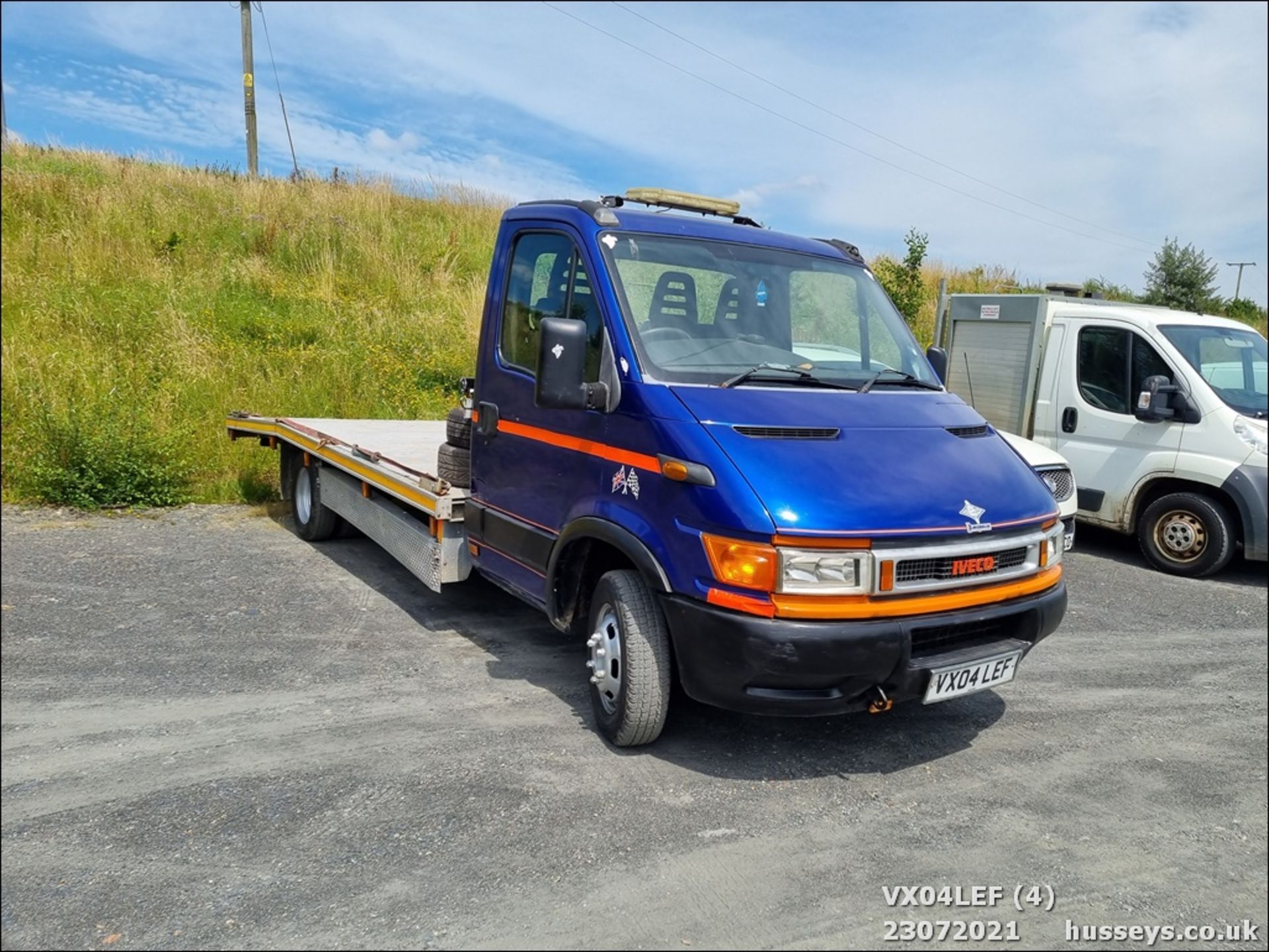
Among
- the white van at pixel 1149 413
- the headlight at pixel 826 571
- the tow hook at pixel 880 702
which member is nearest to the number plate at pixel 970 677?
the tow hook at pixel 880 702

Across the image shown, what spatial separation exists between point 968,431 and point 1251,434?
14.1 feet

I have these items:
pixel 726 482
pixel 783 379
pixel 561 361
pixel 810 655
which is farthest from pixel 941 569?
pixel 561 361

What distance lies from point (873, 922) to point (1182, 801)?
1648 mm

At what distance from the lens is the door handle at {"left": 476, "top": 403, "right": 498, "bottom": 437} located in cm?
482

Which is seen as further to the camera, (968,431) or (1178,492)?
(1178,492)

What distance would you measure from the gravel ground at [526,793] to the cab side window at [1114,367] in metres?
2.86

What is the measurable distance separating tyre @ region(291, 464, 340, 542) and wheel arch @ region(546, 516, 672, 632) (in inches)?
129

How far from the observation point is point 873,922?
2.85 meters

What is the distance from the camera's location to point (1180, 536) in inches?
292

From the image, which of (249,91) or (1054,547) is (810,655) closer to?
(1054,547)

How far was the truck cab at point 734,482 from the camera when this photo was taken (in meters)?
3.39

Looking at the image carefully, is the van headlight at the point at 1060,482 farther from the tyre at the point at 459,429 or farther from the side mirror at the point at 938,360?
the tyre at the point at 459,429

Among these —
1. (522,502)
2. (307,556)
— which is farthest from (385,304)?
(522,502)

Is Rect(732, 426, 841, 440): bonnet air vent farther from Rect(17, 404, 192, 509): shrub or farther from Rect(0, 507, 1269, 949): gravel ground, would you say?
Rect(17, 404, 192, 509): shrub
